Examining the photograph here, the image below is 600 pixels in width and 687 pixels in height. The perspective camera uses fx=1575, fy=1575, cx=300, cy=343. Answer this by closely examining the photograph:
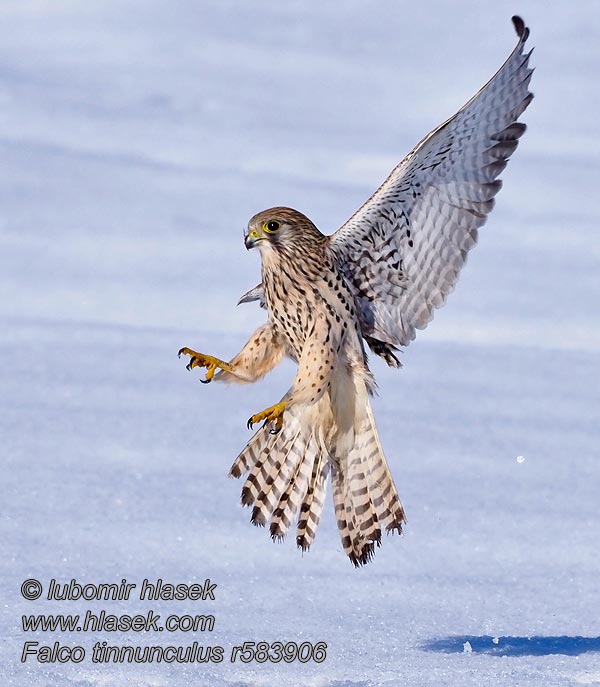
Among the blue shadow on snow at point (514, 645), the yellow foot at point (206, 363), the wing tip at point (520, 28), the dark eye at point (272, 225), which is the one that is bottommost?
the blue shadow on snow at point (514, 645)

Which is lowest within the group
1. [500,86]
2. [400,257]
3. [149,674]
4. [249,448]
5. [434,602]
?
[149,674]

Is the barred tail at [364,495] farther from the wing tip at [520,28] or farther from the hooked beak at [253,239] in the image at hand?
the wing tip at [520,28]

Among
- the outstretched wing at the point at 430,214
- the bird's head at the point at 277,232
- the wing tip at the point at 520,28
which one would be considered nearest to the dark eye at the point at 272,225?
the bird's head at the point at 277,232

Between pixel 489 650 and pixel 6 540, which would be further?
pixel 6 540

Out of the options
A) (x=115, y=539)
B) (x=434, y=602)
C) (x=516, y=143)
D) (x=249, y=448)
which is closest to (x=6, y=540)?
(x=115, y=539)

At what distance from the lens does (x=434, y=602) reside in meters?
6.25

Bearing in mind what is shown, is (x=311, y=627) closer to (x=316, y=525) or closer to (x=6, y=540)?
(x=316, y=525)

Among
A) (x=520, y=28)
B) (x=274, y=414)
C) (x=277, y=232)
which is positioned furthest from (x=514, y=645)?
(x=520, y=28)

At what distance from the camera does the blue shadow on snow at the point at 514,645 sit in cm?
573

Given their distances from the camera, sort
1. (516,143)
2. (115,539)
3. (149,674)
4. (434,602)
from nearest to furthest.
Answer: (149,674), (516,143), (434,602), (115,539)

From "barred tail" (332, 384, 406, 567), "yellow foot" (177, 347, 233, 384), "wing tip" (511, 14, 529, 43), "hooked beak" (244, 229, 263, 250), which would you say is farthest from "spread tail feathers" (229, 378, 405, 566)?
"wing tip" (511, 14, 529, 43)

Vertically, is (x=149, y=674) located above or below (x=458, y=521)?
below

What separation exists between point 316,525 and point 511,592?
1004mm

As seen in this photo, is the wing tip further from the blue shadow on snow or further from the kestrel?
the blue shadow on snow
